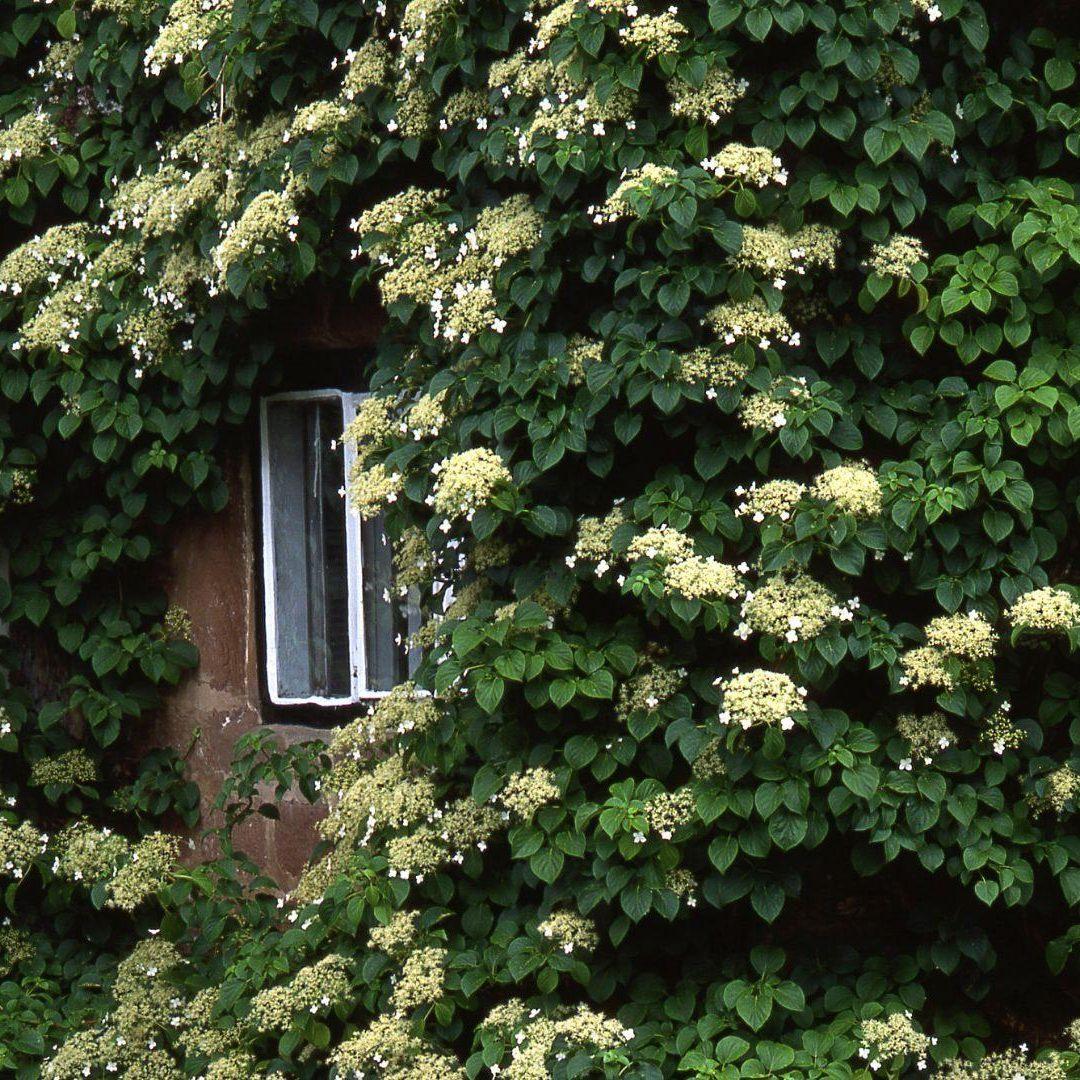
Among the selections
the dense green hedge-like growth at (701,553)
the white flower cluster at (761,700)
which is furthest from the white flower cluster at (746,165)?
the white flower cluster at (761,700)

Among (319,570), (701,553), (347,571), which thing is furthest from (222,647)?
(701,553)

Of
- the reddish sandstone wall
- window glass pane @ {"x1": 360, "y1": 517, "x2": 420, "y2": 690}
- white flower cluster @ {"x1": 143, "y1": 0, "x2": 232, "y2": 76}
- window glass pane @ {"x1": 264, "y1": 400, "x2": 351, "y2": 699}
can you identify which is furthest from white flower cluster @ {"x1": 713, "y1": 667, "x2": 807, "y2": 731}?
white flower cluster @ {"x1": 143, "y1": 0, "x2": 232, "y2": 76}

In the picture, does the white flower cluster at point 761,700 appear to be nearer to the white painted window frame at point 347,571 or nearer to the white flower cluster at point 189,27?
Result: the white painted window frame at point 347,571

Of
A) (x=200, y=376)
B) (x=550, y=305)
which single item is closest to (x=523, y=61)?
(x=550, y=305)

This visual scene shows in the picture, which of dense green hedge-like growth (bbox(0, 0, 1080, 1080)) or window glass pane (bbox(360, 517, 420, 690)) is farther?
window glass pane (bbox(360, 517, 420, 690))

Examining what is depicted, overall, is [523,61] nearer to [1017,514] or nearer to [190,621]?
[1017,514]

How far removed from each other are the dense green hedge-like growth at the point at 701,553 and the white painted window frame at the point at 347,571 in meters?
0.68

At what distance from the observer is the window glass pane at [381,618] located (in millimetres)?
5547

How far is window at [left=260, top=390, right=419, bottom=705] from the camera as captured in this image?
5.62 metres

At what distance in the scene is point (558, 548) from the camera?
4312 mm

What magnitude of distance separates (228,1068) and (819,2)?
3.22 meters

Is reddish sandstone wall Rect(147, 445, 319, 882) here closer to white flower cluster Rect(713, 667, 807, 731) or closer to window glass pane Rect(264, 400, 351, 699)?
window glass pane Rect(264, 400, 351, 699)

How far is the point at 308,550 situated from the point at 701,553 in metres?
2.06

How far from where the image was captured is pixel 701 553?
162 inches
